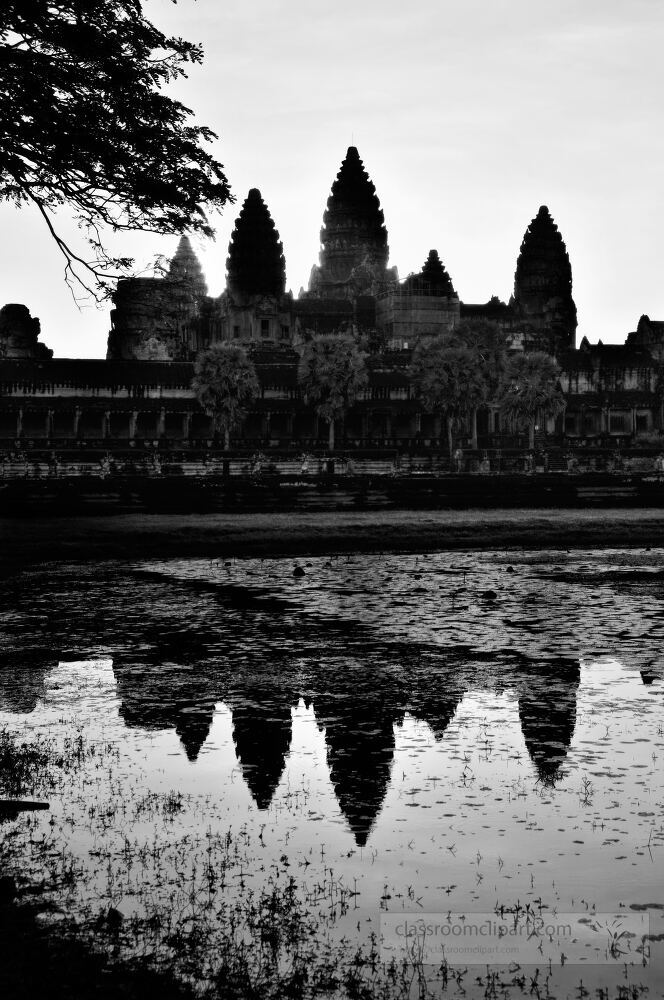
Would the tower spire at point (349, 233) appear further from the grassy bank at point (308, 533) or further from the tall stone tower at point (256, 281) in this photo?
the grassy bank at point (308, 533)

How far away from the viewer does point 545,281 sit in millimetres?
134875

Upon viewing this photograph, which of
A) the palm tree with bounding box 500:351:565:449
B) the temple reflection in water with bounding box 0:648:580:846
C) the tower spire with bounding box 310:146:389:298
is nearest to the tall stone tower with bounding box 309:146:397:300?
the tower spire with bounding box 310:146:389:298

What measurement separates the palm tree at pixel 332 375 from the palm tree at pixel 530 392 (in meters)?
10.7

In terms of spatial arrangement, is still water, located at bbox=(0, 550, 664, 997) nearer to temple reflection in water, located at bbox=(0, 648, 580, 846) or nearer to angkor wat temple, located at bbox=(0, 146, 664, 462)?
temple reflection in water, located at bbox=(0, 648, 580, 846)

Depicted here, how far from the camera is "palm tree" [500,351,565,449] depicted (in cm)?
8612

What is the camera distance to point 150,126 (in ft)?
43.1

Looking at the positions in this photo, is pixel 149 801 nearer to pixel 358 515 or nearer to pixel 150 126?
pixel 150 126

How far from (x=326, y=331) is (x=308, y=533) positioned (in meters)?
90.0

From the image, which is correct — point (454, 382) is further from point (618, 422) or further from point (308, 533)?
point (308, 533)

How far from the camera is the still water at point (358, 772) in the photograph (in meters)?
6.12

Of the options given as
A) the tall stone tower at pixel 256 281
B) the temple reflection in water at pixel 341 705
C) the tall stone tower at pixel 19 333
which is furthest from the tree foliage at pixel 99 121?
the tall stone tower at pixel 256 281

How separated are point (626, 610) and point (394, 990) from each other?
39.1 ft

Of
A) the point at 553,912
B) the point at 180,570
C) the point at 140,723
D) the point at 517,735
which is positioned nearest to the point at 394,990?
the point at 553,912

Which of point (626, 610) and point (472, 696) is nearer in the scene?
point (472, 696)
